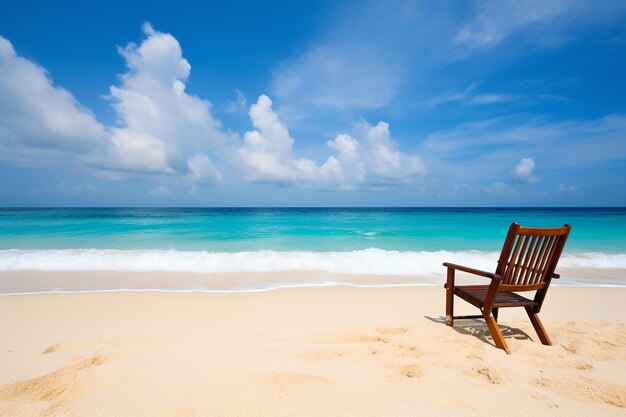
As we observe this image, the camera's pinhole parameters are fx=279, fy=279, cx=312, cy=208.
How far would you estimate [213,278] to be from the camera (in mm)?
7727

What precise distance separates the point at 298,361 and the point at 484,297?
2.64 m

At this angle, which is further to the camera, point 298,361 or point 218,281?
point 218,281

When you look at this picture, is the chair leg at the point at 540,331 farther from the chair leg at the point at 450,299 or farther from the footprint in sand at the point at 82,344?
the footprint in sand at the point at 82,344

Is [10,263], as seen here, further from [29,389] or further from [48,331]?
[29,389]

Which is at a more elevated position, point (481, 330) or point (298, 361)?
point (298, 361)

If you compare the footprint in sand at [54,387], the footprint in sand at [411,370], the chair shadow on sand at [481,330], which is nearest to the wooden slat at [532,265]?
the chair shadow on sand at [481,330]

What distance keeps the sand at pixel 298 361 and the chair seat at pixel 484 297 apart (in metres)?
0.50

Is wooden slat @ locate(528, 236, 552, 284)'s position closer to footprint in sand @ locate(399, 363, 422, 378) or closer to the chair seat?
the chair seat

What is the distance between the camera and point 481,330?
413 centimetres

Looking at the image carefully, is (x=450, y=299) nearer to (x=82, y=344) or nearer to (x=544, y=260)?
(x=544, y=260)

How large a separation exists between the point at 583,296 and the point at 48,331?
992 centimetres

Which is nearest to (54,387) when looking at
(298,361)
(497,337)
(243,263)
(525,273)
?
(298,361)

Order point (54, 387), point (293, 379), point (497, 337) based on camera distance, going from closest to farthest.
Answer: point (54, 387) < point (293, 379) < point (497, 337)

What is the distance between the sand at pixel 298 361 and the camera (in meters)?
2.30
